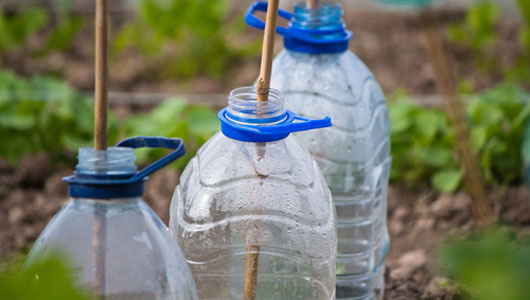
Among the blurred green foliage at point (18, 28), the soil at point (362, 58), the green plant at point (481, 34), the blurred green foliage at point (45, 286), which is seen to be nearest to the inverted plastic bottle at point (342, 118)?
the blurred green foliage at point (45, 286)

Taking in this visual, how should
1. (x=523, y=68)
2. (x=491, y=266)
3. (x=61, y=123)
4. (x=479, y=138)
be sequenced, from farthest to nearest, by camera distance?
(x=523, y=68), (x=61, y=123), (x=479, y=138), (x=491, y=266)

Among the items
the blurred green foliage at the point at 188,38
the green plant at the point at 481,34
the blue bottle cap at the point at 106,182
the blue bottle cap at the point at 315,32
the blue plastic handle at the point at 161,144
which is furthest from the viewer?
the blurred green foliage at the point at 188,38

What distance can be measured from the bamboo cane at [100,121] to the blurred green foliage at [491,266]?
73 cm

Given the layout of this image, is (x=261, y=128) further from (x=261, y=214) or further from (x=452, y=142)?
(x=452, y=142)

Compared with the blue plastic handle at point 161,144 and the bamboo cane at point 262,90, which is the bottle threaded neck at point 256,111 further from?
the blue plastic handle at point 161,144

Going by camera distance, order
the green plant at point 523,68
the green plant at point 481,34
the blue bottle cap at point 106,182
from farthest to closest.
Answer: the green plant at point 481,34
the green plant at point 523,68
the blue bottle cap at point 106,182

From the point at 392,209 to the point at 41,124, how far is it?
5.35 feet

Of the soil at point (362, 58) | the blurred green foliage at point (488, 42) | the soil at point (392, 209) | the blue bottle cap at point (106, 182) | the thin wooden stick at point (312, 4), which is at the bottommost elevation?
the soil at point (392, 209)

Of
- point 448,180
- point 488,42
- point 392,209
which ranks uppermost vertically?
point 488,42

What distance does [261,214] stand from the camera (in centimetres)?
145

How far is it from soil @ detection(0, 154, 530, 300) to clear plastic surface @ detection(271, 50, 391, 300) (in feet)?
1.85

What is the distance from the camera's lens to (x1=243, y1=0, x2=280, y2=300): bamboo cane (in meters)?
1.41

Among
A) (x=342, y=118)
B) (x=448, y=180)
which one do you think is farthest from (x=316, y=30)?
(x=448, y=180)

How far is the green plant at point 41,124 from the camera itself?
10.9ft
